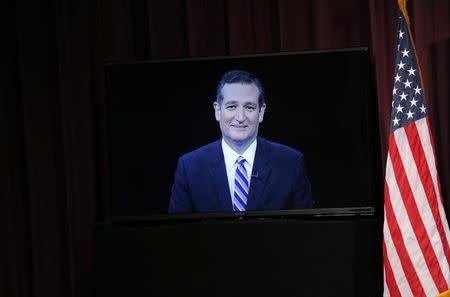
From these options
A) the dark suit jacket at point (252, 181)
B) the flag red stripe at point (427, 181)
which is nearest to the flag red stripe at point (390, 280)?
the flag red stripe at point (427, 181)

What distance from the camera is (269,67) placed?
11.6 feet

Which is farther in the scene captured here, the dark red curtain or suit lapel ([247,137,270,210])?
the dark red curtain

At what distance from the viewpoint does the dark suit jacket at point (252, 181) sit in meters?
3.51

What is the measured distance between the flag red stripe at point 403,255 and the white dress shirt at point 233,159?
69 centimetres

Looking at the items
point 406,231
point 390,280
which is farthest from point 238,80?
point 390,280

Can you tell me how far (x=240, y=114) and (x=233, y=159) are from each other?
0.74 feet

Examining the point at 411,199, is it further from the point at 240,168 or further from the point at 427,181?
the point at 240,168

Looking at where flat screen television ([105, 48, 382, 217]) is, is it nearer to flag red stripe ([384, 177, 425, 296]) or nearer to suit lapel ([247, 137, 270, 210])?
suit lapel ([247, 137, 270, 210])

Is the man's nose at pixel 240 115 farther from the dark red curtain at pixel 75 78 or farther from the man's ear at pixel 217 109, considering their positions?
the dark red curtain at pixel 75 78

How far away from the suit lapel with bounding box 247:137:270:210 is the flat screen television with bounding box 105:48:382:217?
0.21ft

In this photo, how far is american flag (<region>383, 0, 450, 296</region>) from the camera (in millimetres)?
3193

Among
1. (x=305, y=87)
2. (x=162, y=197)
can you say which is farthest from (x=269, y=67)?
(x=162, y=197)

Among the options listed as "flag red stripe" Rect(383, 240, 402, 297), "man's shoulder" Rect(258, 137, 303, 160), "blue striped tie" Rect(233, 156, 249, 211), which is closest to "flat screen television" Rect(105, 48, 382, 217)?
"man's shoulder" Rect(258, 137, 303, 160)

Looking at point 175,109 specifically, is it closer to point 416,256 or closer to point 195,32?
point 195,32
